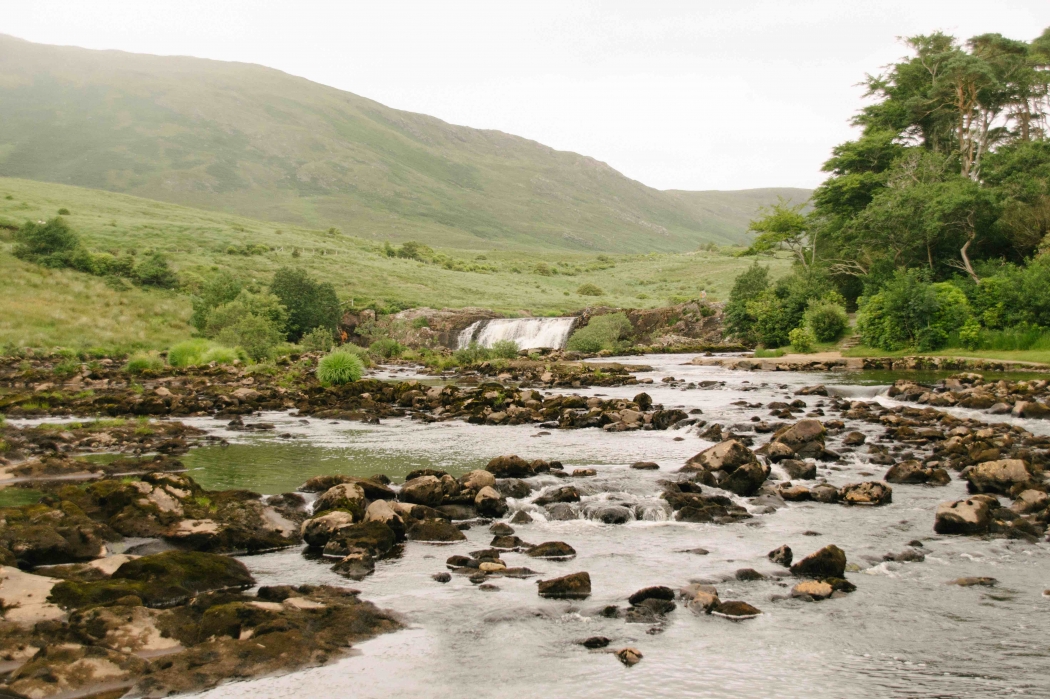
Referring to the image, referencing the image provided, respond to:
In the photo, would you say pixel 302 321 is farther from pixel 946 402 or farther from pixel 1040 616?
pixel 1040 616

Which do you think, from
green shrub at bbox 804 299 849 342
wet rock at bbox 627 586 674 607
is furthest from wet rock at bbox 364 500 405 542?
green shrub at bbox 804 299 849 342

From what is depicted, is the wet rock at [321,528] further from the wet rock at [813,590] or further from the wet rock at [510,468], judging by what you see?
the wet rock at [813,590]

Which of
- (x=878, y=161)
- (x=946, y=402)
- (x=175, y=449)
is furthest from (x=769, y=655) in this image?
(x=878, y=161)

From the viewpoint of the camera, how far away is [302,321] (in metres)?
55.2

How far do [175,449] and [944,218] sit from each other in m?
40.8

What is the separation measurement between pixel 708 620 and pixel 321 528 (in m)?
4.84

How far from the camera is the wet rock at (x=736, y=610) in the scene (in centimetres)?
696

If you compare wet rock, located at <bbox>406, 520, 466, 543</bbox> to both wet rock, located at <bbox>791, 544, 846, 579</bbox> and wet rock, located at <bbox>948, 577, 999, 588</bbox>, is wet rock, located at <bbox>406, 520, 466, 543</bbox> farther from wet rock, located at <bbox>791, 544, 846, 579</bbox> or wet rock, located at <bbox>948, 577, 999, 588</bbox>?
wet rock, located at <bbox>948, 577, 999, 588</bbox>

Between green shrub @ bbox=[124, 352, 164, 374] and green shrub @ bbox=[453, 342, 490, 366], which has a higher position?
green shrub @ bbox=[453, 342, 490, 366]

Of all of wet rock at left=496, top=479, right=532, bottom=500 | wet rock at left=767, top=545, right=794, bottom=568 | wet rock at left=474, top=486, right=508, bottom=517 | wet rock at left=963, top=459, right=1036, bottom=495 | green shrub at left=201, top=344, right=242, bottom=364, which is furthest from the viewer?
green shrub at left=201, top=344, right=242, bottom=364

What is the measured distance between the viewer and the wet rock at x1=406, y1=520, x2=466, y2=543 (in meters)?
9.60

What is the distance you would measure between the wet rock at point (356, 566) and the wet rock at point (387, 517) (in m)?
0.91

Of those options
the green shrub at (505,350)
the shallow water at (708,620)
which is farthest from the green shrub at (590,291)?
the shallow water at (708,620)

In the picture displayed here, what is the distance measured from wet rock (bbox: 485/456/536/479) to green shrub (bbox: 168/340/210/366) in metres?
28.5
